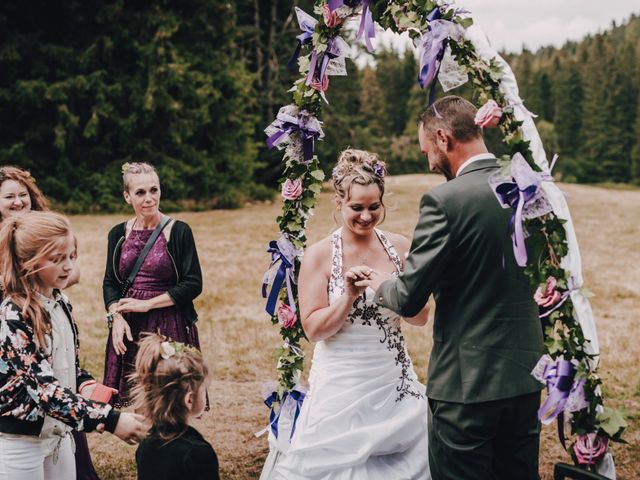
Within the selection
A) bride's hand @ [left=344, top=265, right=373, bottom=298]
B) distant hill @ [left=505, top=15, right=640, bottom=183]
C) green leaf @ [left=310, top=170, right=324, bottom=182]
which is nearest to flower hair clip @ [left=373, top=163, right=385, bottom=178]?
green leaf @ [left=310, top=170, right=324, bottom=182]

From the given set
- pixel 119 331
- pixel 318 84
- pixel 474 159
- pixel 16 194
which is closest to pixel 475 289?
pixel 474 159

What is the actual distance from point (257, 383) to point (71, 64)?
1914 centimetres

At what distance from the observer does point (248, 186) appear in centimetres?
2675

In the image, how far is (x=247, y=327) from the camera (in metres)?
9.48

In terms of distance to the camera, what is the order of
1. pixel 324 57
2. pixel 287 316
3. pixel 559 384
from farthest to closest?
pixel 287 316 → pixel 324 57 → pixel 559 384

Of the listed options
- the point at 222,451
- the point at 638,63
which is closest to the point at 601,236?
the point at 222,451

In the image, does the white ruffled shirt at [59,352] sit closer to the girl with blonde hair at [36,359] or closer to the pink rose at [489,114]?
the girl with blonde hair at [36,359]

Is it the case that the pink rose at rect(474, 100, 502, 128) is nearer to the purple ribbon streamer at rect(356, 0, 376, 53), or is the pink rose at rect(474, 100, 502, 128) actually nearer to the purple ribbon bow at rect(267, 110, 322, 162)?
the purple ribbon streamer at rect(356, 0, 376, 53)

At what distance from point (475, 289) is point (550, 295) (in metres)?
0.32

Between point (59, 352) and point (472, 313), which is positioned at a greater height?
point (472, 313)

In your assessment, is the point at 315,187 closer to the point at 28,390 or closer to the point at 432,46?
the point at 432,46

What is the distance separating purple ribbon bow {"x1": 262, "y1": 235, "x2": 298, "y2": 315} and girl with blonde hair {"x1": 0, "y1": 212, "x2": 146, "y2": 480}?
152cm

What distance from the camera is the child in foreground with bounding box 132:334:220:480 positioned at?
8.28ft

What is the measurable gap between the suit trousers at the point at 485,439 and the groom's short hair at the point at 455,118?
123 cm
